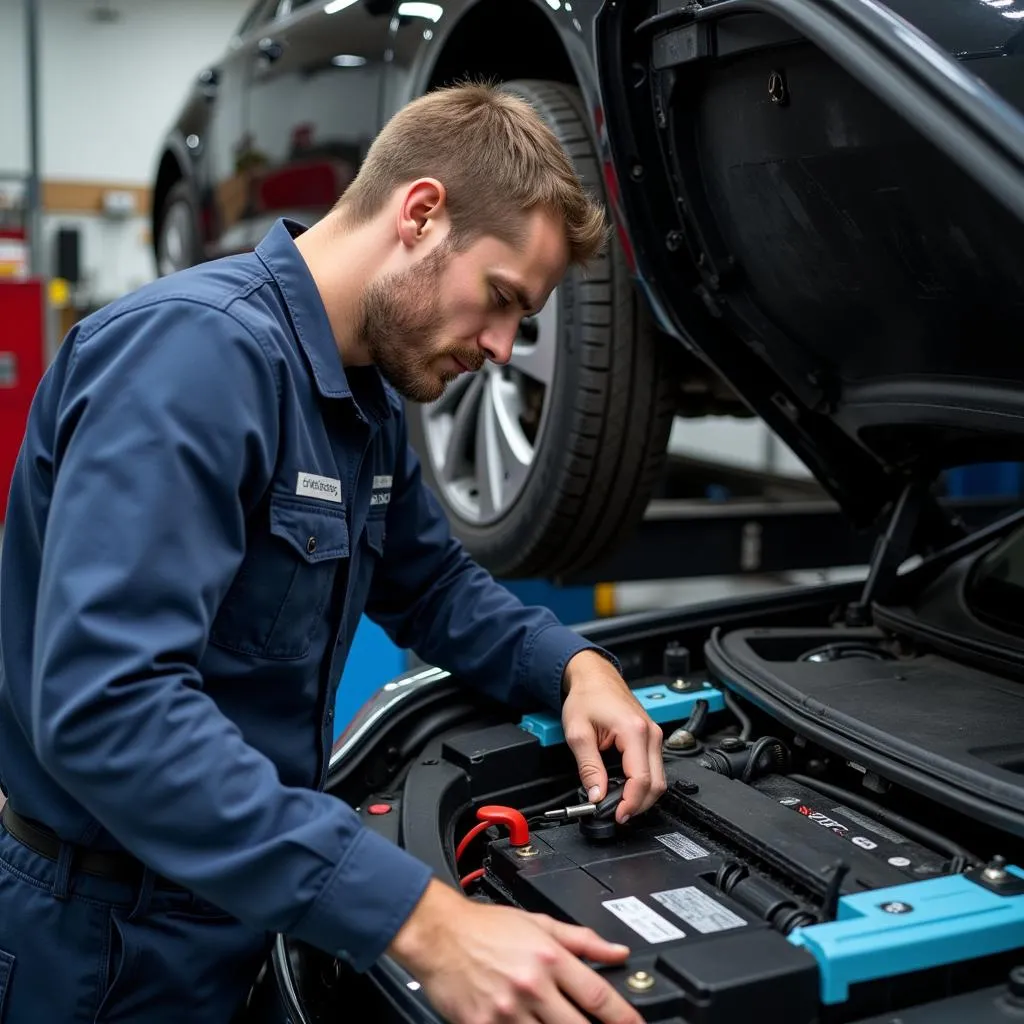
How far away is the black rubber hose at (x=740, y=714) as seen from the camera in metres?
1.46

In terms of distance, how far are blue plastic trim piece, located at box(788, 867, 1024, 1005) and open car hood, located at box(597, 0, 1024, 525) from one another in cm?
55

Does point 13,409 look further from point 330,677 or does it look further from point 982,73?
point 982,73

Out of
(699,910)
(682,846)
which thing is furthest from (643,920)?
(682,846)

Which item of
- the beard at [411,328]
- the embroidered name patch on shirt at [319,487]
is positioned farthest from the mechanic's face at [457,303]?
the embroidered name patch on shirt at [319,487]

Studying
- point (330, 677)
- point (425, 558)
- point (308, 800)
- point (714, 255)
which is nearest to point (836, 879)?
point (308, 800)

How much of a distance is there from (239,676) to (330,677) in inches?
5.7

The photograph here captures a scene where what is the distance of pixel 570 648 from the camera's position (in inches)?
56.8

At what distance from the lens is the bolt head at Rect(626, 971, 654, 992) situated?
2.98 ft

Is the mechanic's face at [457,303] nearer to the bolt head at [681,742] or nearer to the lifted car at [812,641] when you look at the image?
the lifted car at [812,641]

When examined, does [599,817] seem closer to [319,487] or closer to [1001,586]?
[319,487]

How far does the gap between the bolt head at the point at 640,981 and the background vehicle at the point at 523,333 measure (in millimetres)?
1118

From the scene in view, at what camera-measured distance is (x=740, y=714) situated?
1498mm

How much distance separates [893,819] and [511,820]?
39 cm

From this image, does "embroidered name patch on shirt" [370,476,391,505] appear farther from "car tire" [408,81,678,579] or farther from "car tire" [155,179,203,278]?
"car tire" [155,179,203,278]
